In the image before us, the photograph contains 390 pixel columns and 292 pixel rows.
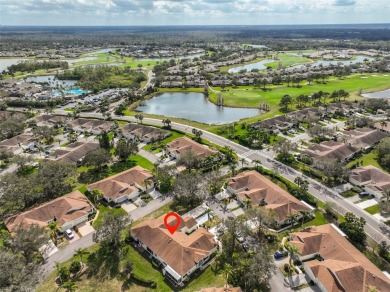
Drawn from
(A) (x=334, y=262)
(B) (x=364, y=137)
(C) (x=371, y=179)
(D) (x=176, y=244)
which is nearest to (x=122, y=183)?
(D) (x=176, y=244)

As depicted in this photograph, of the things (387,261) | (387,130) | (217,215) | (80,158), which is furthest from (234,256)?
(387,130)

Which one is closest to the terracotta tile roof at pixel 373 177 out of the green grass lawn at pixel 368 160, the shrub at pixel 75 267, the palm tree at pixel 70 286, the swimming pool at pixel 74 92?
the green grass lawn at pixel 368 160

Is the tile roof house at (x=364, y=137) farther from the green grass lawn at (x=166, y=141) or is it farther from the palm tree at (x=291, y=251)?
the green grass lawn at (x=166, y=141)

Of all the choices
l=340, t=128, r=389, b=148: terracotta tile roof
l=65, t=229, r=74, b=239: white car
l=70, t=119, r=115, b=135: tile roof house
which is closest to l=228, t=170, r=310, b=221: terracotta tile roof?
l=65, t=229, r=74, b=239: white car

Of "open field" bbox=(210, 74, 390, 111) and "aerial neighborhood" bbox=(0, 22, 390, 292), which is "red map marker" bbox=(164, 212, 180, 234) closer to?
"aerial neighborhood" bbox=(0, 22, 390, 292)

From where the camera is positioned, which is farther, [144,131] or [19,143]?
[144,131]

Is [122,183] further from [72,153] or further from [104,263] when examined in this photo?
[72,153]

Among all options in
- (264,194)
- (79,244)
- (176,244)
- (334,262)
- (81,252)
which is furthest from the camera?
(264,194)
